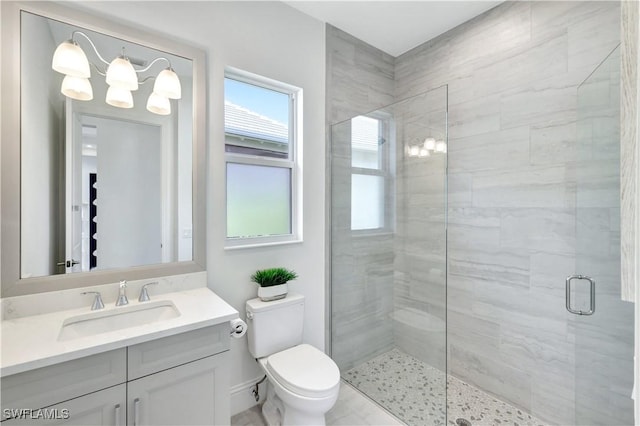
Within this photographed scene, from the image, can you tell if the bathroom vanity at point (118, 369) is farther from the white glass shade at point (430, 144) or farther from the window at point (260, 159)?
the white glass shade at point (430, 144)

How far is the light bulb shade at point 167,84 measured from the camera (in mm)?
1553

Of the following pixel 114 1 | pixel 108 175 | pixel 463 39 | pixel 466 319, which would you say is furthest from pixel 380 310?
pixel 114 1

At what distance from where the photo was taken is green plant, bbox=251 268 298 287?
184 centimetres

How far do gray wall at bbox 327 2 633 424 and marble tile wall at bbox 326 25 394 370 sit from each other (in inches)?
Result: 4.8

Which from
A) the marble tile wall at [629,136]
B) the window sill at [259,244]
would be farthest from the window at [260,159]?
the marble tile wall at [629,136]

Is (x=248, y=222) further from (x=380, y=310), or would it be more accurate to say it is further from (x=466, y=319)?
(x=466, y=319)

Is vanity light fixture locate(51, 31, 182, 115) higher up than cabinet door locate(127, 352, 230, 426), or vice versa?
vanity light fixture locate(51, 31, 182, 115)

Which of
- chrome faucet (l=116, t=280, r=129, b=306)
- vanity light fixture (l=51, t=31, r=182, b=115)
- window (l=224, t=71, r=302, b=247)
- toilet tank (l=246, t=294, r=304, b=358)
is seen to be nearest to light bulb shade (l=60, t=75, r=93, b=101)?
vanity light fixture (l=51, t=31, r=182, b=115)

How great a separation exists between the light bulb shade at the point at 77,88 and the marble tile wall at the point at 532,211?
2.40m

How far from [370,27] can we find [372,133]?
3.14ft

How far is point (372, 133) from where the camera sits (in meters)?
2.05

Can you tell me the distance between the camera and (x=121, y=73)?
1.41 m

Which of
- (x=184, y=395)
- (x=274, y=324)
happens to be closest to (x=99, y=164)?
(x=184, y=395)

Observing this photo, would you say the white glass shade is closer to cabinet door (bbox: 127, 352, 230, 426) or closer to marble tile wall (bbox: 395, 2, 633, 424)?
marble tile wall (bbox: 395, 2, 633, 424)
